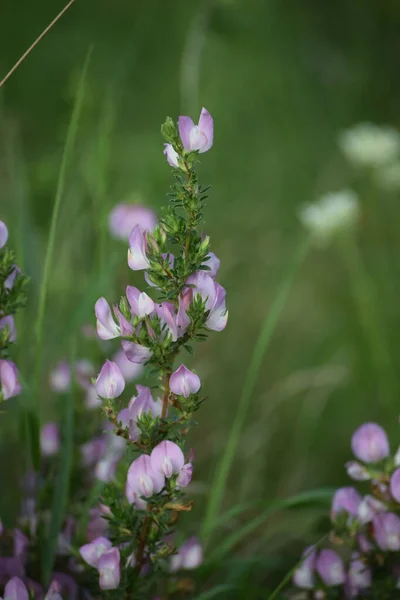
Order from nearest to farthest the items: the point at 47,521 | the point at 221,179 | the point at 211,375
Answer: the point at 47,521 → the point at 211,375 → the point at 221,179

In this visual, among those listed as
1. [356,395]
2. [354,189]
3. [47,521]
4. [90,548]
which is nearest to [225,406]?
[356,395]

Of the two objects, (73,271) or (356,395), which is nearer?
(73,271)

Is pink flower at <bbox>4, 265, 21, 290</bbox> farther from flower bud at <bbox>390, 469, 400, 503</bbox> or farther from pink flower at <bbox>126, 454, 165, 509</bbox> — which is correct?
Answer: flower bud at <bbox>390, 469, 400, 503</bbox>

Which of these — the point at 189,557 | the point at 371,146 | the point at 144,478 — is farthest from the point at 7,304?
the point at 371,146

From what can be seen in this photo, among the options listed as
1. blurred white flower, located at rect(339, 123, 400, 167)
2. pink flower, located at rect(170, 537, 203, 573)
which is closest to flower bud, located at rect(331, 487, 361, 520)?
pink flower, located at rect(170, 537, 203, 573)

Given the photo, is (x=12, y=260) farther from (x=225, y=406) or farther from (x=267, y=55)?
(x=267, y=55)

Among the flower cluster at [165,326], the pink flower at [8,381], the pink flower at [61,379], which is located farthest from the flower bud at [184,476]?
the pink flower at [61,379]
